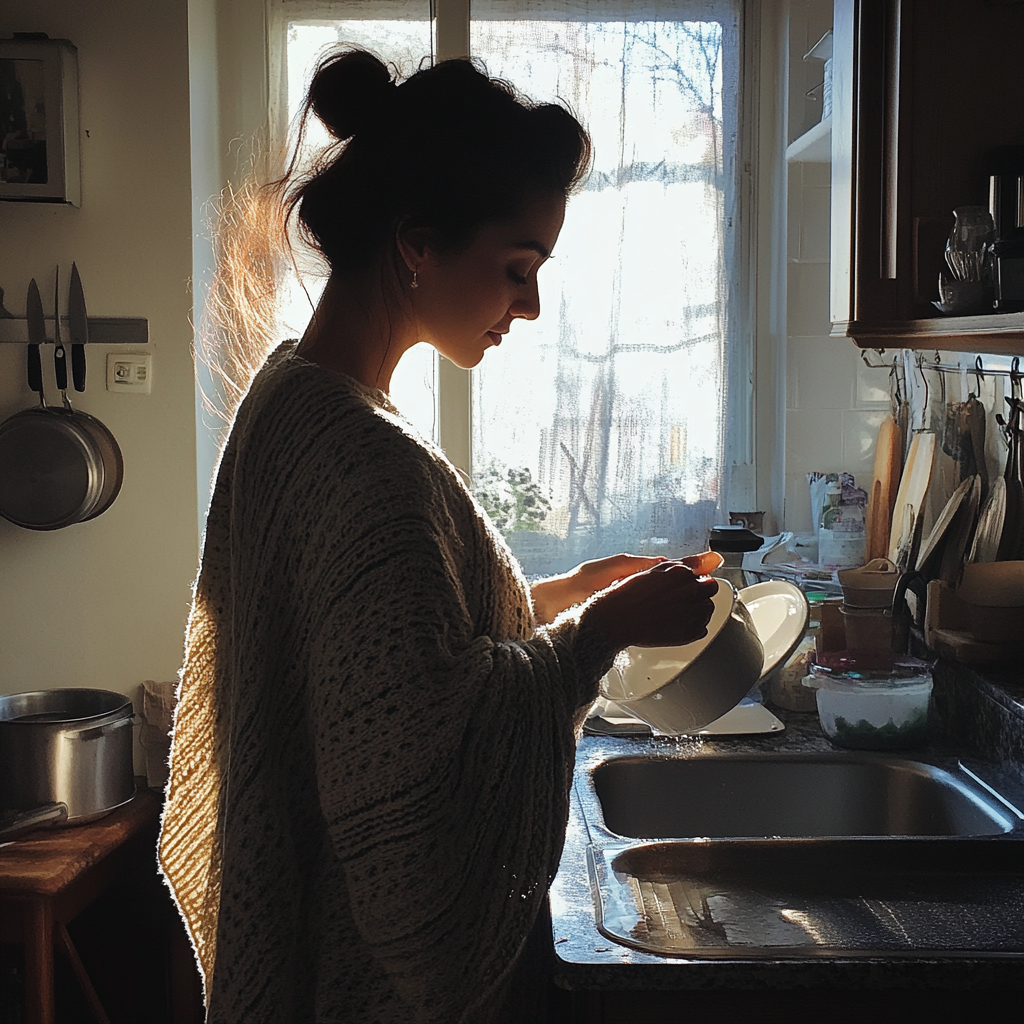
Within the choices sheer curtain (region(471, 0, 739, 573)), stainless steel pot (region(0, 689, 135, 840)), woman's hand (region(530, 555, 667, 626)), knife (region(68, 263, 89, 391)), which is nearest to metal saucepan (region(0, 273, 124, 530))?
knife (region(68, 263, 89, 391))

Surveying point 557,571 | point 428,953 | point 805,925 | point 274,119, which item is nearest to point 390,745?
point 428,953

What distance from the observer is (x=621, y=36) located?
7.91ft

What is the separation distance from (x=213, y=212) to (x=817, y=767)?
5.14 ft

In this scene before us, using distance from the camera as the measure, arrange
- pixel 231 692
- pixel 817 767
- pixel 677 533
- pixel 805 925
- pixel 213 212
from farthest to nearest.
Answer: pixel 677 533
pixel 213 212
pixel 817 767
pixel 805 925
pixel 231 692

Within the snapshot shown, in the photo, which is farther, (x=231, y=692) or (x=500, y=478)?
(x=500, y=478)

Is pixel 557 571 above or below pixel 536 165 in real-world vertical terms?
below

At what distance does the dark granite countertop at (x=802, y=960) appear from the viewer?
0.97 meters

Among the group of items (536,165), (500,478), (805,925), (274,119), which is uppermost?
(274,119)

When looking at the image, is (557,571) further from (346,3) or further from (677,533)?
(346,3)

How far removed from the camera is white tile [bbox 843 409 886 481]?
8.03 ft

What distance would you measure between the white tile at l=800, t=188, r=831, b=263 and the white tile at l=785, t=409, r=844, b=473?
33cm

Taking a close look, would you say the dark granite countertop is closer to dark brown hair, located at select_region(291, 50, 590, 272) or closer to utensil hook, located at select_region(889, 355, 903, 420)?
dark brown hair, located at select_region(291, 50, 590, 272)

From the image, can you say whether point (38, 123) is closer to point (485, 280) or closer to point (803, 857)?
point (485, 280)

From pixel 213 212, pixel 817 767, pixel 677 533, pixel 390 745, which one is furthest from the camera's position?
pixel 677 533
